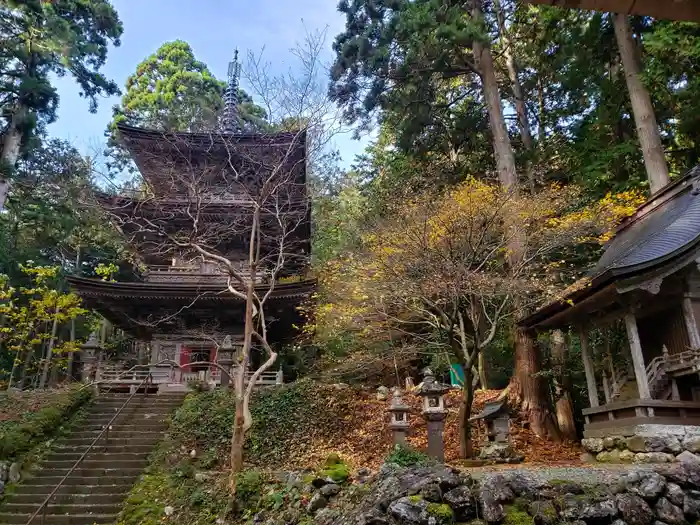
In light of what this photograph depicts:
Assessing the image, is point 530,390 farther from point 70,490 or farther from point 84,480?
point 70,490

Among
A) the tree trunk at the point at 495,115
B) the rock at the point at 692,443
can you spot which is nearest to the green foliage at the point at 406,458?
the rock at the point at 692,443

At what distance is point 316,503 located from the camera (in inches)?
261

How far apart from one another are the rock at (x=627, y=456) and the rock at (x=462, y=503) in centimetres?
393

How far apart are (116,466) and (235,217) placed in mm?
8772

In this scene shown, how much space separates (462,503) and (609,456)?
4383 millimetres

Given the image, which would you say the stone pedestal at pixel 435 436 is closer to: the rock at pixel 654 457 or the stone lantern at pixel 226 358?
the rock at pixel 654 457

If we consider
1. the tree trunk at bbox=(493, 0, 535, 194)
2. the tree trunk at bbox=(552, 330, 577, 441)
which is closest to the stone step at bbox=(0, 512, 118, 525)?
the tree trunk at bbox=(552, 330, 577, 441)

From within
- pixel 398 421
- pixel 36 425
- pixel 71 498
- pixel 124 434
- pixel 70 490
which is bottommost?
pixel 71 498

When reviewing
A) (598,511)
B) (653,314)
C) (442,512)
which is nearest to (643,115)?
(653,314)

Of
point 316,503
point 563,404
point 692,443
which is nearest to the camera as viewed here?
point 316,503

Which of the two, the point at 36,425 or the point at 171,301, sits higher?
the point at 171,301

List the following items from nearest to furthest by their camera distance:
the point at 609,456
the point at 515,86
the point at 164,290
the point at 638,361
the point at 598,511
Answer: the point at 598,511 < the point at 638,361 < the point at 609,456 < the point at 164,290 < the point at 515,86

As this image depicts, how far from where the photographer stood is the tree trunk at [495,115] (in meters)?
13.6

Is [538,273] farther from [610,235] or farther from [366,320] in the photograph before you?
[366,320]
